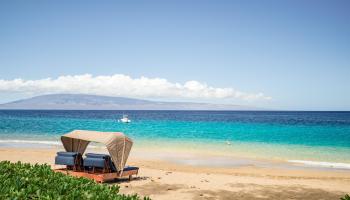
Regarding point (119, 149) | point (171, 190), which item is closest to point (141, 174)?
point (119, 149)

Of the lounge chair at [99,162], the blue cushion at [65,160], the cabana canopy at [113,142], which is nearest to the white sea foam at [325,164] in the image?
the cabana canopy at [113,142]

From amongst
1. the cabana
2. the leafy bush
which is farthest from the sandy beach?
the leafy bush

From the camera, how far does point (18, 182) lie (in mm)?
Result: 6406

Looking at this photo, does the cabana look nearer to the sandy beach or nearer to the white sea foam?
the sandy beach

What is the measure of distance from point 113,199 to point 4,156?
23397 millimetres

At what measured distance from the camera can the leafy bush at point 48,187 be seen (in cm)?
593

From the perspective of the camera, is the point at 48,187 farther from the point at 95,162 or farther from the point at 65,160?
the point at 65,160

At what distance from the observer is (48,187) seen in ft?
21.3

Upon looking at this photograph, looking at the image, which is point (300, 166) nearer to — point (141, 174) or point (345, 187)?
point (345, 187)

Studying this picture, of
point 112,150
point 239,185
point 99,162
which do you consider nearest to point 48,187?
point 112,150

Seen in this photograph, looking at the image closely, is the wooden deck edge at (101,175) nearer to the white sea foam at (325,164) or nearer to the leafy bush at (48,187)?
the leafy bush at (48,187)

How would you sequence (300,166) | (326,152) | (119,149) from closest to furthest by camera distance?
1. (119,149)
2. (300,166)
3. (326,152)

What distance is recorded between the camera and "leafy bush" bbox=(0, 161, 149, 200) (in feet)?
19.4

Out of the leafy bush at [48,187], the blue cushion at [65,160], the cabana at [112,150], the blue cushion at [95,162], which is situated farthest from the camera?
the blue cushion at [65,160]
